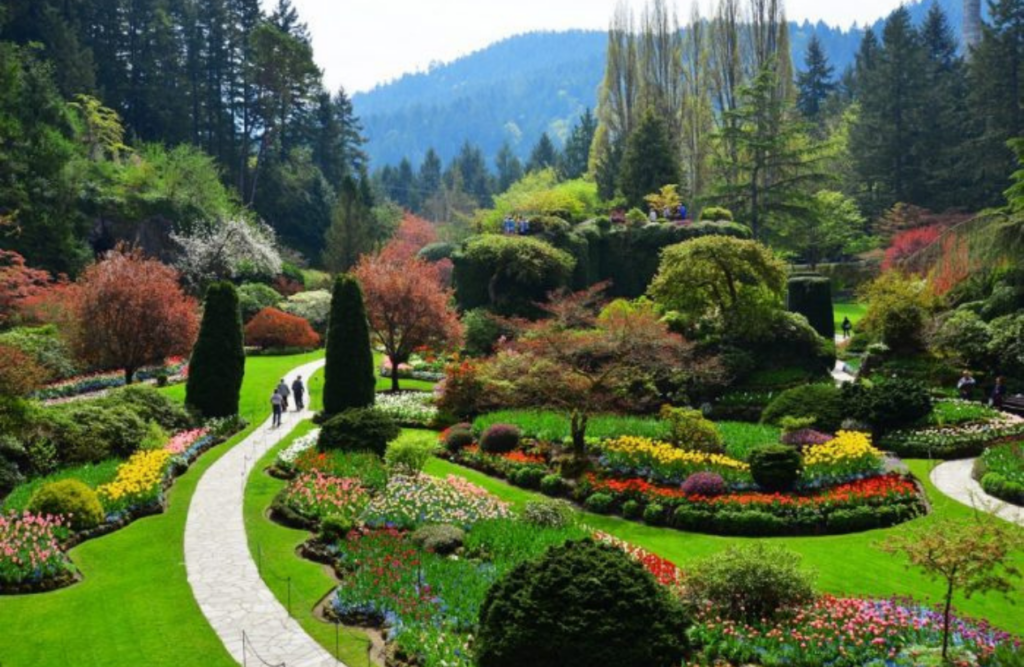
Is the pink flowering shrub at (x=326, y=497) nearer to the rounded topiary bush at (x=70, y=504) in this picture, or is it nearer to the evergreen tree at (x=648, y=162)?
the rounded topiary bush at (x=70, y=504)

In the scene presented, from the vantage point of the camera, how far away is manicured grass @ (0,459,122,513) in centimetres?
1730

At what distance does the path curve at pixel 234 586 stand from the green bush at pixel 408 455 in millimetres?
3526

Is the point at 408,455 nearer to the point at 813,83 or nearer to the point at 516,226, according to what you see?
the point at 516,226

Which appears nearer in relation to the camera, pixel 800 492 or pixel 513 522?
pixel 513 522

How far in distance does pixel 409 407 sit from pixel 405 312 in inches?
175

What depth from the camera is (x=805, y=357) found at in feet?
100

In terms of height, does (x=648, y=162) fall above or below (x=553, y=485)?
above

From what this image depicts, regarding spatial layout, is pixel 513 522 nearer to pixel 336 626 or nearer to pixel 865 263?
pixel 336 626

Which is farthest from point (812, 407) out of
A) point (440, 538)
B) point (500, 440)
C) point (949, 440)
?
point (440, 538)

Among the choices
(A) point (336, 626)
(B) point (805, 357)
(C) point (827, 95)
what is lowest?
(A) point (336, 626)

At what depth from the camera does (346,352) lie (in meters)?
27.6

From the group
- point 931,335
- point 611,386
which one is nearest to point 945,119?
point 931,335

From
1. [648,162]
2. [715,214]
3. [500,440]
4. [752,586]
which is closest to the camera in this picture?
[752,586]

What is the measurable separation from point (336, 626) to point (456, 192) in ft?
329
